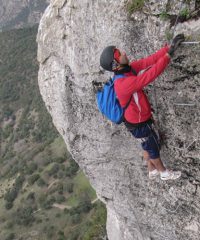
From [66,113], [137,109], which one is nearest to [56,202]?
[66,113]

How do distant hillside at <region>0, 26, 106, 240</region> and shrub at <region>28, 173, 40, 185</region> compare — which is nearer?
distant hillside at <region>0, 26, 106, 240</region>

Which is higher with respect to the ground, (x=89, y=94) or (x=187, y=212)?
(x=89, y=94)

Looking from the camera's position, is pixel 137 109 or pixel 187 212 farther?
pixel 187 212

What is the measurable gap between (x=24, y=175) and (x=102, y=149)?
48618 millimetres

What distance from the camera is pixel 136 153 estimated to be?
9.22 metres

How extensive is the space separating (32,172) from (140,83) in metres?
52.6

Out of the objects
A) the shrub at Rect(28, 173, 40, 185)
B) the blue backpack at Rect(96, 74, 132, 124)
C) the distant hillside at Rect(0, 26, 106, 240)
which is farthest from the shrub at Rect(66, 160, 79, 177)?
the blue backpack at Rect(96, 74, 132, 124)

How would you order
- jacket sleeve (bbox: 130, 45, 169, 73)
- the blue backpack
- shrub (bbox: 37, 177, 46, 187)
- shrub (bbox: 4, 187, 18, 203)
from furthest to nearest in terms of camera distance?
shrub (bbox: 37, 177, 46, 187), shrub (bbox: 4, 187, 18, 203), the blue backpack, jacket sleeve (bbox: 130, 45, 169, 73)

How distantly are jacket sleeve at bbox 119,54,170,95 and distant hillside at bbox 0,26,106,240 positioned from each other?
1820 centimetres

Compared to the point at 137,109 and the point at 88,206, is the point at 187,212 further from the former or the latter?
the point at 88,206

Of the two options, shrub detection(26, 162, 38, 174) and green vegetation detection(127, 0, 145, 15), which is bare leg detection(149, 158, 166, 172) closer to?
green vegetation detection(127, 0, 145, 15)

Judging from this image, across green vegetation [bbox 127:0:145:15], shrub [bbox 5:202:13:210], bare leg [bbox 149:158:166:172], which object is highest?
green vegetation [bbox 127:0:145:15]

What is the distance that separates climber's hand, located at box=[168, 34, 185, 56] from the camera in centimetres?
657

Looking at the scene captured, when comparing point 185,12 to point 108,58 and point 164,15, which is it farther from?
point 108,58
